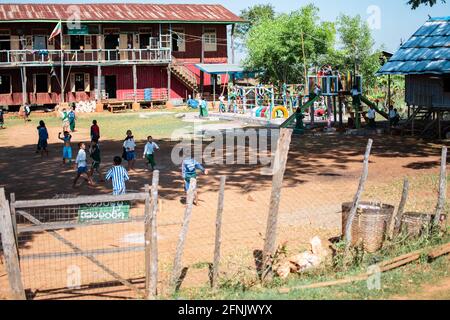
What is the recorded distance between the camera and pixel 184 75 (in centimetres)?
4869

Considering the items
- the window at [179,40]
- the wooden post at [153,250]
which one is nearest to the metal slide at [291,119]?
the window at [179,40]

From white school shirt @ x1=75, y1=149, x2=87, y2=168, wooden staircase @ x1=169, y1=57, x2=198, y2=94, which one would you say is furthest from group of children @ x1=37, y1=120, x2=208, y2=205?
wooden staircase @ x1=169, y1=57, x2=198, y2=94

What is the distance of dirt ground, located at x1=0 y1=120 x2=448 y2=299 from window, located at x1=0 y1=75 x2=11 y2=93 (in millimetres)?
17329

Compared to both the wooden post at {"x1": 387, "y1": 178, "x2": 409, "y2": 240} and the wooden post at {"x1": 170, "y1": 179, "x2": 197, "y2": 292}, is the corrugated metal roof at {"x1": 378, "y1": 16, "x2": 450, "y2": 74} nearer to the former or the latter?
the wooden post at {"x1": 387, "y1": 178, "x2": 409, "y2": 240}

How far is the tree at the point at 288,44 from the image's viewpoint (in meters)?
42.5

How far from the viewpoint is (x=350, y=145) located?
86.1 ft

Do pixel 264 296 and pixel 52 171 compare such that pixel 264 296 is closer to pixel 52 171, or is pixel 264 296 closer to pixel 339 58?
pixel 52 171

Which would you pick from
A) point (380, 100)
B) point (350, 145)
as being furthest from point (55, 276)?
point (380, 100)

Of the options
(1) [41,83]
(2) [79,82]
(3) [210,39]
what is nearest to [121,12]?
(2) [79,82]

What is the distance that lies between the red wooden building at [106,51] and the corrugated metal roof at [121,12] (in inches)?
2.7

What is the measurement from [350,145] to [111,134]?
40.2 ft

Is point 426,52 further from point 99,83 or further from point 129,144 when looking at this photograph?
point 99,83

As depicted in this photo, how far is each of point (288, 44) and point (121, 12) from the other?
14426mm

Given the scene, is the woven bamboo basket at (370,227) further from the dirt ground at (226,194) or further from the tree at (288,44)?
the tree at (288,44)
